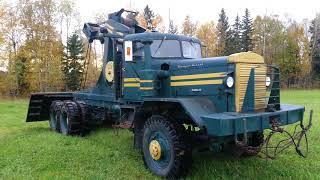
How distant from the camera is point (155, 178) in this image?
7.61 m

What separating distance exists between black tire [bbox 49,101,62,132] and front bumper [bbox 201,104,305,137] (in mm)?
7081

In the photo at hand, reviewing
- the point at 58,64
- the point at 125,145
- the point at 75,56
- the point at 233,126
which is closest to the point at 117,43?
the point at 125,145

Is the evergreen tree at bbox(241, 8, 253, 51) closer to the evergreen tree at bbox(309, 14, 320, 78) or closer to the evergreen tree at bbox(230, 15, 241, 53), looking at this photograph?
the evergreen tree at bbox(230, 15, 241, 53)

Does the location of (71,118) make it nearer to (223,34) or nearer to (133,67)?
(133,67)

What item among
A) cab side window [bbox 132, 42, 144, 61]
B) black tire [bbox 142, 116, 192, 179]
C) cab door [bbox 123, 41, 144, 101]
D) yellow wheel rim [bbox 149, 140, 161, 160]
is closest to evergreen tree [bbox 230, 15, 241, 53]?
cab door [bbox 123, 41, 144, 101]

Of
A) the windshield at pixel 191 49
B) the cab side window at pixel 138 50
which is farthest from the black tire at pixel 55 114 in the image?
the windshield at pixel 191 49

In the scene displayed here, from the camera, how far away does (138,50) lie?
9172mm

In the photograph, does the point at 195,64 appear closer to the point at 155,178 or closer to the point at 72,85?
the point at 155,178

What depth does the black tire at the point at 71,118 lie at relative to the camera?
11.9m

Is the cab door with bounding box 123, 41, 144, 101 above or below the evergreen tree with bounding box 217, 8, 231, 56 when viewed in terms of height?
below

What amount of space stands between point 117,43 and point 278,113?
5068 millimetres

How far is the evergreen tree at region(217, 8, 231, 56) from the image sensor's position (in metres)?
49.7

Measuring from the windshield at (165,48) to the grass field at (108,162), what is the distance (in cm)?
226

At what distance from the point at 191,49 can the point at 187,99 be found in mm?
2419
